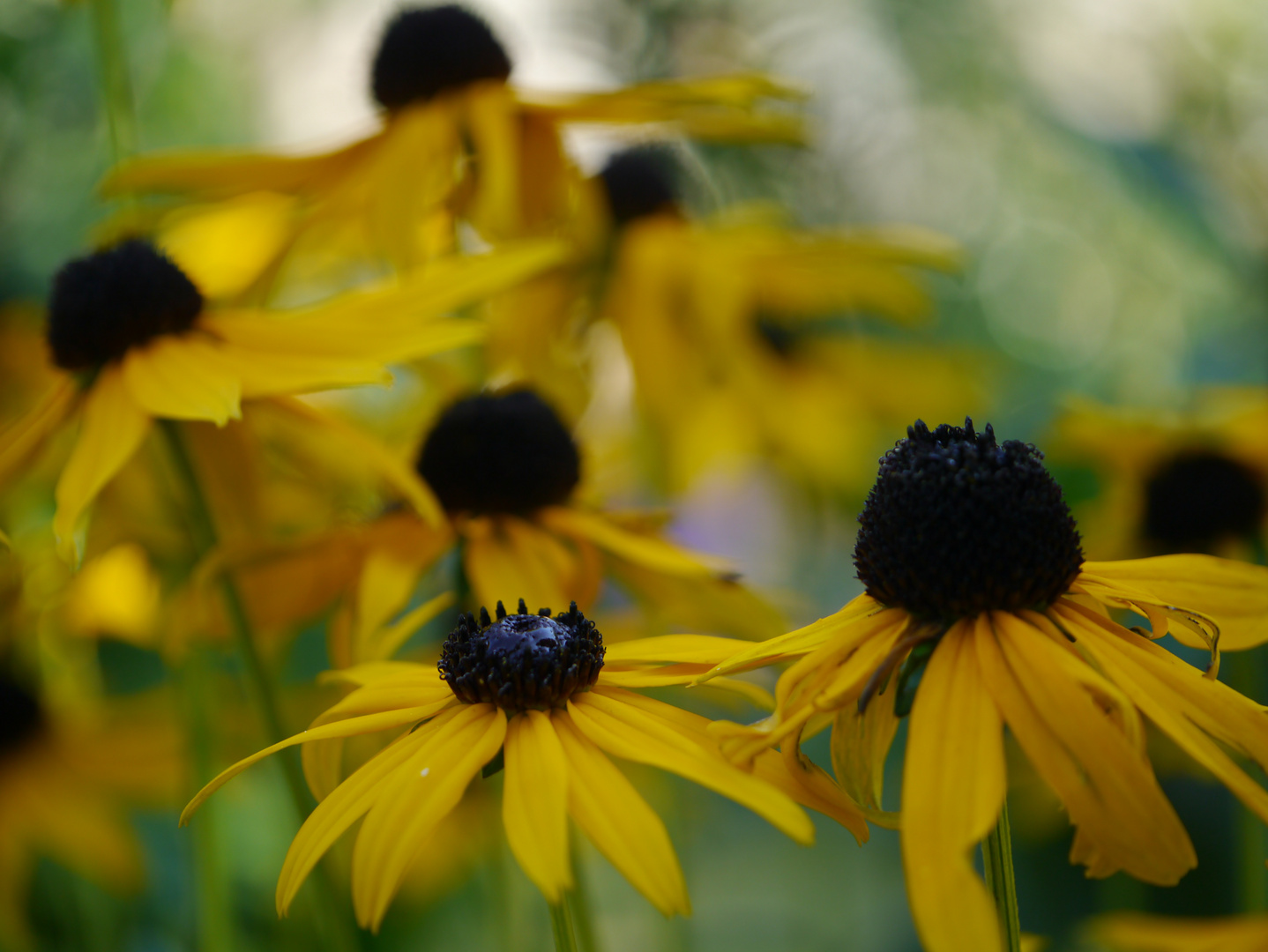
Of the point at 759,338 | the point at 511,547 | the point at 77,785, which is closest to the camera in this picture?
the point at 511,547

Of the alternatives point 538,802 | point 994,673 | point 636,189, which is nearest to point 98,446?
point 538,802

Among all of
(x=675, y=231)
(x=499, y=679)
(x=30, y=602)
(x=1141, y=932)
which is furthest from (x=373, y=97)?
(x=1141, y=932)

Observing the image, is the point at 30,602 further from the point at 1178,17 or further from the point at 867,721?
the point at 1178,17

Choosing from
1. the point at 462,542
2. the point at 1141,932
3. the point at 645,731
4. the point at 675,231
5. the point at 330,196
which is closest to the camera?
the point at 645,731

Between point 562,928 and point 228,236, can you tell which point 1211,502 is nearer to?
point 562,928

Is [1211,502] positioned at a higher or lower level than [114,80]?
lower

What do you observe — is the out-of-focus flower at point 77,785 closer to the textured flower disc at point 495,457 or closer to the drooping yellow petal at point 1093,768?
the textured flower disc at point 495,457
